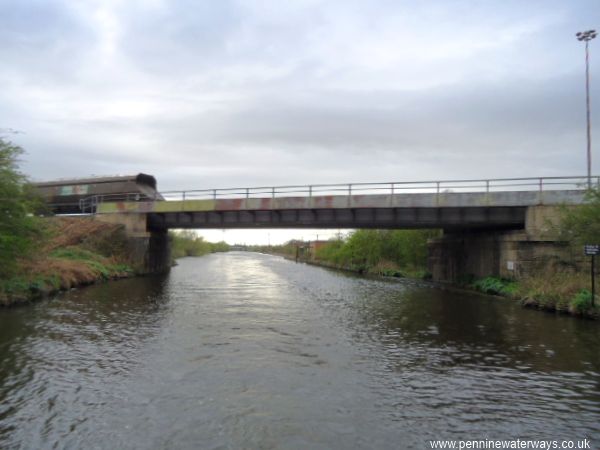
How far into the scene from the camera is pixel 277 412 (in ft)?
27.5

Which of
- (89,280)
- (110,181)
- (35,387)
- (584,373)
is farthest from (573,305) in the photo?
(110,181)

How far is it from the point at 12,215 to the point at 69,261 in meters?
10.7

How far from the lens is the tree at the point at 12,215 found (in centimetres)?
1895

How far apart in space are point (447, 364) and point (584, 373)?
313cm

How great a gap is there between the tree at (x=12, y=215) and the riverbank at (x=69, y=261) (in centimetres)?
116

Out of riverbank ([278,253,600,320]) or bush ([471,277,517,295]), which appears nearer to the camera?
riverbank ([278,253,600,320])

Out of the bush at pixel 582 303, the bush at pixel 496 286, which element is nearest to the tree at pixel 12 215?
the bush at pixel 582 303

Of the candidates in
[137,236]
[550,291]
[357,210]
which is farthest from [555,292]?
[137,236]

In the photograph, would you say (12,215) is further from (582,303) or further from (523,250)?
(523,250)

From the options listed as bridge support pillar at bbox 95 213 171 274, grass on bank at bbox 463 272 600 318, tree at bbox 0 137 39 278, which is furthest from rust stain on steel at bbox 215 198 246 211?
grass on bank at bbox 463 272 600 318

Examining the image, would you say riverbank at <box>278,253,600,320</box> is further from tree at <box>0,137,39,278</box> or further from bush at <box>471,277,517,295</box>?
tree at <box>0,137,39,278</box>

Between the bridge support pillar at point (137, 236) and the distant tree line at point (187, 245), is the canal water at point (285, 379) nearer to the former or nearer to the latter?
the bridge support pillar at point (137, 236)

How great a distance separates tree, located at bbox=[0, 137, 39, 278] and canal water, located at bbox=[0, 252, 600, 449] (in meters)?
2.65

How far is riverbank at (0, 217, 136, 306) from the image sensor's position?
21.3 m
